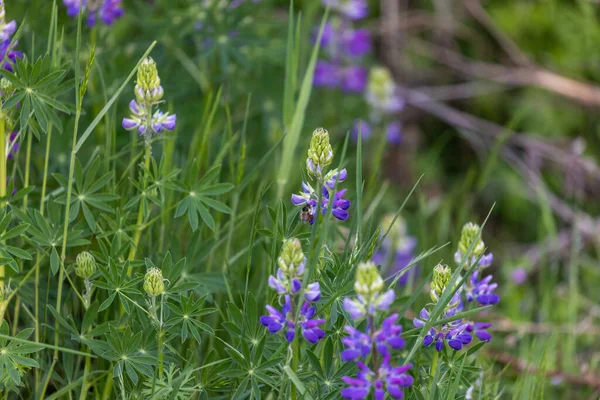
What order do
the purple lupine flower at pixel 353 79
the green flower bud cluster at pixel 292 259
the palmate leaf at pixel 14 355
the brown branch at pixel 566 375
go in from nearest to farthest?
the green flower bud cluster at pixel 292 259, the palmate leaf at pixel 14 355, the brown branch at pixel 566 375, the purple lupine flower at pixel 353 79

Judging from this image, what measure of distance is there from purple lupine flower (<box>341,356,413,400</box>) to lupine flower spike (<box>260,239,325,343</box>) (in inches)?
4.9

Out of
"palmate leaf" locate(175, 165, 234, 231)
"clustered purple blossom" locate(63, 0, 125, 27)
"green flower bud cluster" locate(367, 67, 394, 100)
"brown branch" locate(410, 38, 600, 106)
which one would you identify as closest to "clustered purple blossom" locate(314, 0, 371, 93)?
"green flower bud cluster" locate(367, 67, 394, 100)

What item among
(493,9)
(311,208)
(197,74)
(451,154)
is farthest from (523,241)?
(311,208)

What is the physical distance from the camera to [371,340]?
4.31ft

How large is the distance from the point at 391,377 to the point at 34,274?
103 centimetres

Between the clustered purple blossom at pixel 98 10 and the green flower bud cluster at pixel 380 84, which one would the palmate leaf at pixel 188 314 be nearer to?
the clustered purple blossom at pixel 98 10

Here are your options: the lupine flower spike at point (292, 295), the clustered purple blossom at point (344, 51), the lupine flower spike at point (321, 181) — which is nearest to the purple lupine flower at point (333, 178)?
the lupine flower spike at point (321, 181)

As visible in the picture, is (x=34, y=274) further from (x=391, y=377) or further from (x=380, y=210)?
(x=380, y=210)

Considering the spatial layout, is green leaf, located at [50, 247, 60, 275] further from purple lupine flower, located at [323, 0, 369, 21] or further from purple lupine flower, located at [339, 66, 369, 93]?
purple lupine flower, located at [323, 0, 369, 21]

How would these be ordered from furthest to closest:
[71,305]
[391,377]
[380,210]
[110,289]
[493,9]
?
[493,9]
[380,210]
[71,305]
[110,289]
[391,377]

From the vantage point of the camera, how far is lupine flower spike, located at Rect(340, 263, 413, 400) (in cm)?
129

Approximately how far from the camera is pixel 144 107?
1.73 meters

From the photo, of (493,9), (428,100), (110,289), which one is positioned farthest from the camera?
(493,9)

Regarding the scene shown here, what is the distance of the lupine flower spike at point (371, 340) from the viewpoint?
1291 millimetres
